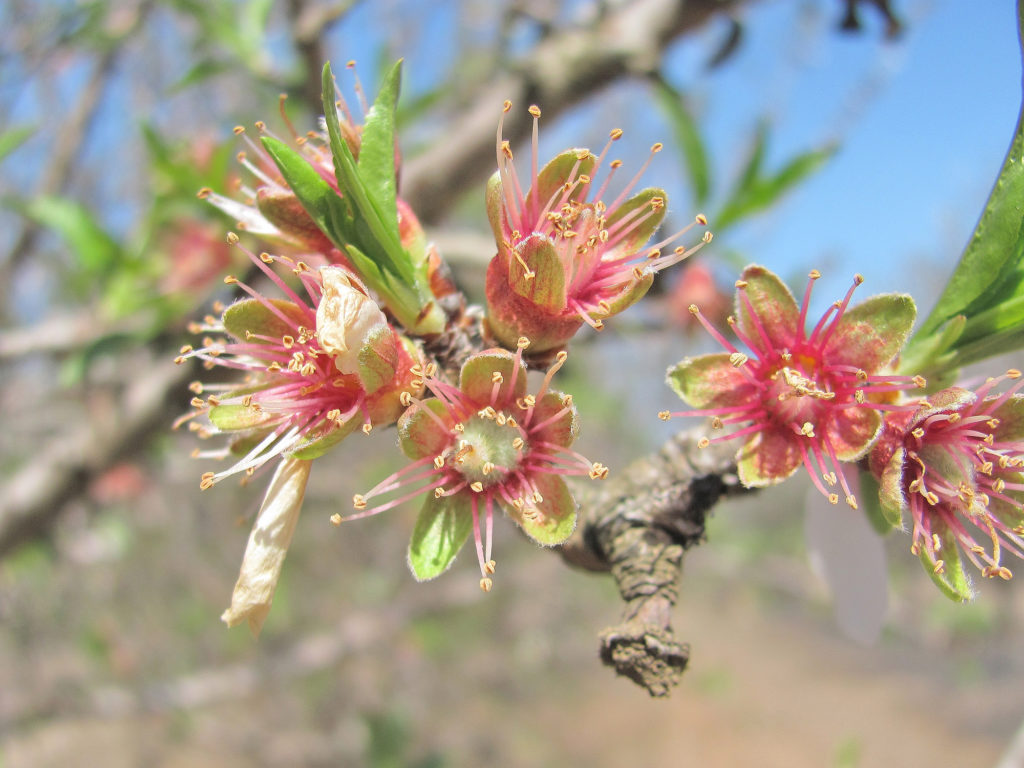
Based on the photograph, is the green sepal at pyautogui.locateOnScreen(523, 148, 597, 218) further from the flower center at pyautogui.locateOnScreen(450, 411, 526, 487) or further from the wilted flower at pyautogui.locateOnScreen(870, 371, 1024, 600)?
the wilted flower at pyautogui.locateOnScreen(870, 371, 1024, 600)

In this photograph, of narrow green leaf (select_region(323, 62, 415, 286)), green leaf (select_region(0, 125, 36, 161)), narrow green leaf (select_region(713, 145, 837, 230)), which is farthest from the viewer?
narrow green leaf (select_region(713, 145, 837, 230))

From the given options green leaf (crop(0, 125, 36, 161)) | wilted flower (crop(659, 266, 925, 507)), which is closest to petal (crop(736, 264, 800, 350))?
wilted flower (crop(659, 266, 925, 507))

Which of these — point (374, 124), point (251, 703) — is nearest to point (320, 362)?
point (374, 124)

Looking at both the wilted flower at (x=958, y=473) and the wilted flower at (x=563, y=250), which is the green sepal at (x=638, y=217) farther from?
the wilted flower at (x=958, y=473)

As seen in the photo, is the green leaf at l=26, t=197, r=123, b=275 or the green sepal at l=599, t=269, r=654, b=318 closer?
the green sepal at l=599, t=269, r=654, b=318

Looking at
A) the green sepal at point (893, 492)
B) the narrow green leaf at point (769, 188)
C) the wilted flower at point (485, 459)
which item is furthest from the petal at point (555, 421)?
the narrow green leaf at point (769, 188)

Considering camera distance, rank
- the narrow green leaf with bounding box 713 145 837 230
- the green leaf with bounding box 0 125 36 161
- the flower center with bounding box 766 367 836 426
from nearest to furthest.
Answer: the flower center with bounding box 766 367 836 426 < the green leaf with bounding box 0 125 36 161 < the narrow green leaf with bounding box 713 145 837 230

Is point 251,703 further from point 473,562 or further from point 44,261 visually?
point 44,261
